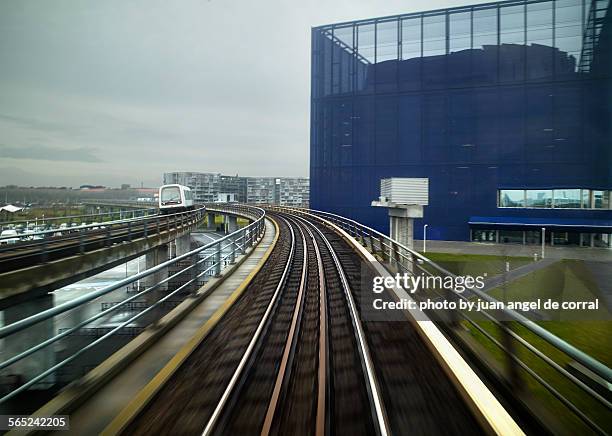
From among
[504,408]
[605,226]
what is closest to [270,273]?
Answer: [504,408]

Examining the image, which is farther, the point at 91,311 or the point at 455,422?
the point at 91,311

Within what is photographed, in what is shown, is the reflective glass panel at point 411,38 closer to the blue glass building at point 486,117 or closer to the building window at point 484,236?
the blue glass building at point 486,117

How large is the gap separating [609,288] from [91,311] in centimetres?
3443

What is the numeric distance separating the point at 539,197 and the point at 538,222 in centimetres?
283

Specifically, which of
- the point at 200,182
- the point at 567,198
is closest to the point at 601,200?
the point at 567,198

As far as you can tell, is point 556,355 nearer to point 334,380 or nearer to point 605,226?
point 334,380

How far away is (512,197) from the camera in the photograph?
131 ft

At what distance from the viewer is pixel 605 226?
3703 cm

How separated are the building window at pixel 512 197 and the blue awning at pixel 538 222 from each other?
4.83ft

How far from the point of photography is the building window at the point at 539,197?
3906cm

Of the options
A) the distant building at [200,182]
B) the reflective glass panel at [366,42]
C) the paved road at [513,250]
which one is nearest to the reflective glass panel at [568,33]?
the paved road at [513,250]

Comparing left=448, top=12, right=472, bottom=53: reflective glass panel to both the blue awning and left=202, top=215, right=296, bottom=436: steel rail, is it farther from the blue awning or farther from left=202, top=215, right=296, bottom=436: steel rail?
left=202, top=215, right=296, bottom=436: steel rail

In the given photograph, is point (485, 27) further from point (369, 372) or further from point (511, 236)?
point (369, 372)

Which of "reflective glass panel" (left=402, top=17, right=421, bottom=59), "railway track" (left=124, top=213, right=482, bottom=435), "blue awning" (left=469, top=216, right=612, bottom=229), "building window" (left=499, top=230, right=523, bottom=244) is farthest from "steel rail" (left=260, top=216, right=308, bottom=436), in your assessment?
"reflective glass panel" (left=402, top=17, right=421, bottom=59)
